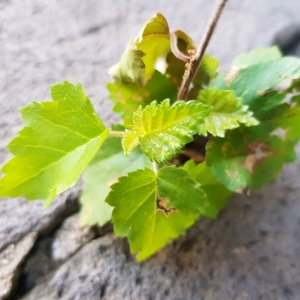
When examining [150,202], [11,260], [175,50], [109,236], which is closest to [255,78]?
[175,50]

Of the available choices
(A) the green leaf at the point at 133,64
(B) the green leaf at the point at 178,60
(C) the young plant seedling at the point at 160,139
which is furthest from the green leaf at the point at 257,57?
(A) the green leaf at the point at 133,64

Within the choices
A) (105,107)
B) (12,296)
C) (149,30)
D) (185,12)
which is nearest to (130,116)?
(149,30)

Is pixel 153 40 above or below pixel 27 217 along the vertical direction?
above

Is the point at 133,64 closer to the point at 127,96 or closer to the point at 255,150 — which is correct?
the point at 127,96

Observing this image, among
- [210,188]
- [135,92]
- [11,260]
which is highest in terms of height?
[135,92]

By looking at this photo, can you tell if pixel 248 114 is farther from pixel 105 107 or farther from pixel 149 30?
pixel 105 107

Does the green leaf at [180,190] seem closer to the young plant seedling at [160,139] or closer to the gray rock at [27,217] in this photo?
the young plant seedling at [160,139]

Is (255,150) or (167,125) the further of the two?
(255,150)
